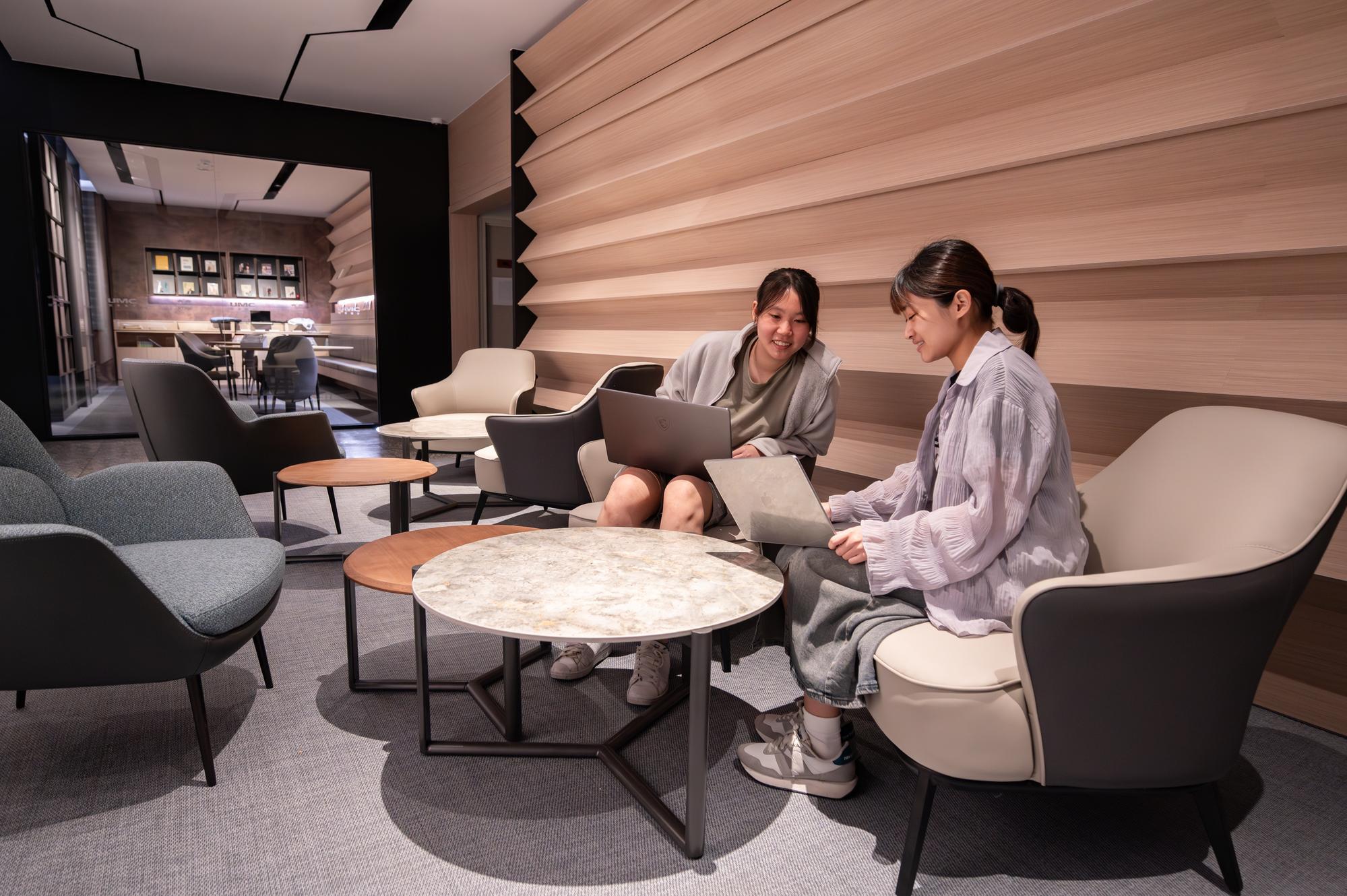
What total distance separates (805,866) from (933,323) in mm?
1220

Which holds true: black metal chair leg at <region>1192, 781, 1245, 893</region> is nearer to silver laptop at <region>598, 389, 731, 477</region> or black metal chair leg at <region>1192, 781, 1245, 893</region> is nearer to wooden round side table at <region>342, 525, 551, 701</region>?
silver laptop at <region>598, 389, 731, 477</region>

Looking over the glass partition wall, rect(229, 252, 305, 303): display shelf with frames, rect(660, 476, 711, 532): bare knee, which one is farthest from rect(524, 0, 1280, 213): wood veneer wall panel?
rect(229, 252, 305, 303): display shelf with frames

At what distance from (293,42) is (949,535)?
597 centimetres

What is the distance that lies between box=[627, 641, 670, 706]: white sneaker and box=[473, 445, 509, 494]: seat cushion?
1.67 meters

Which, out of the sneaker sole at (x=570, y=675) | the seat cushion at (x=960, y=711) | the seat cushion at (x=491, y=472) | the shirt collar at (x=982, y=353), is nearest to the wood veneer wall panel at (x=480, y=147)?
the seat cushion at (x=491, y=472)

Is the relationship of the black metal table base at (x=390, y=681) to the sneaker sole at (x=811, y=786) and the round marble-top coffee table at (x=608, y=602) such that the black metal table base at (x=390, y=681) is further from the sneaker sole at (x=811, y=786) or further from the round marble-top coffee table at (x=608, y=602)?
the sneaker sole at (x=811, y=786)

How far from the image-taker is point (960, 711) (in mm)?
1386

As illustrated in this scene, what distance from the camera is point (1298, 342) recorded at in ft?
6.14

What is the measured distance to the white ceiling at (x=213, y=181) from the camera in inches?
254

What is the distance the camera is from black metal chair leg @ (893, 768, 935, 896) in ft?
4.82

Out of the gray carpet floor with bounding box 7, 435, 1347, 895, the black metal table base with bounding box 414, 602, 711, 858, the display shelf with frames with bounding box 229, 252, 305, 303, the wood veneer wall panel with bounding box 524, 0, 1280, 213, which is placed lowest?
the gray carpet floor with bounding box 7, 435, 1347, 895

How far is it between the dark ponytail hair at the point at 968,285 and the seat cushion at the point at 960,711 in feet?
2.38

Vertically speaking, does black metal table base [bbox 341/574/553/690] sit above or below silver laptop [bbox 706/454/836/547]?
below

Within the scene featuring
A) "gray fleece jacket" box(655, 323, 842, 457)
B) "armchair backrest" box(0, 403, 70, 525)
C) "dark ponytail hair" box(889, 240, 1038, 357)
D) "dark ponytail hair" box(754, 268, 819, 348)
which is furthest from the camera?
"gray fleece jacket" box(655, 323, 842, 457)
